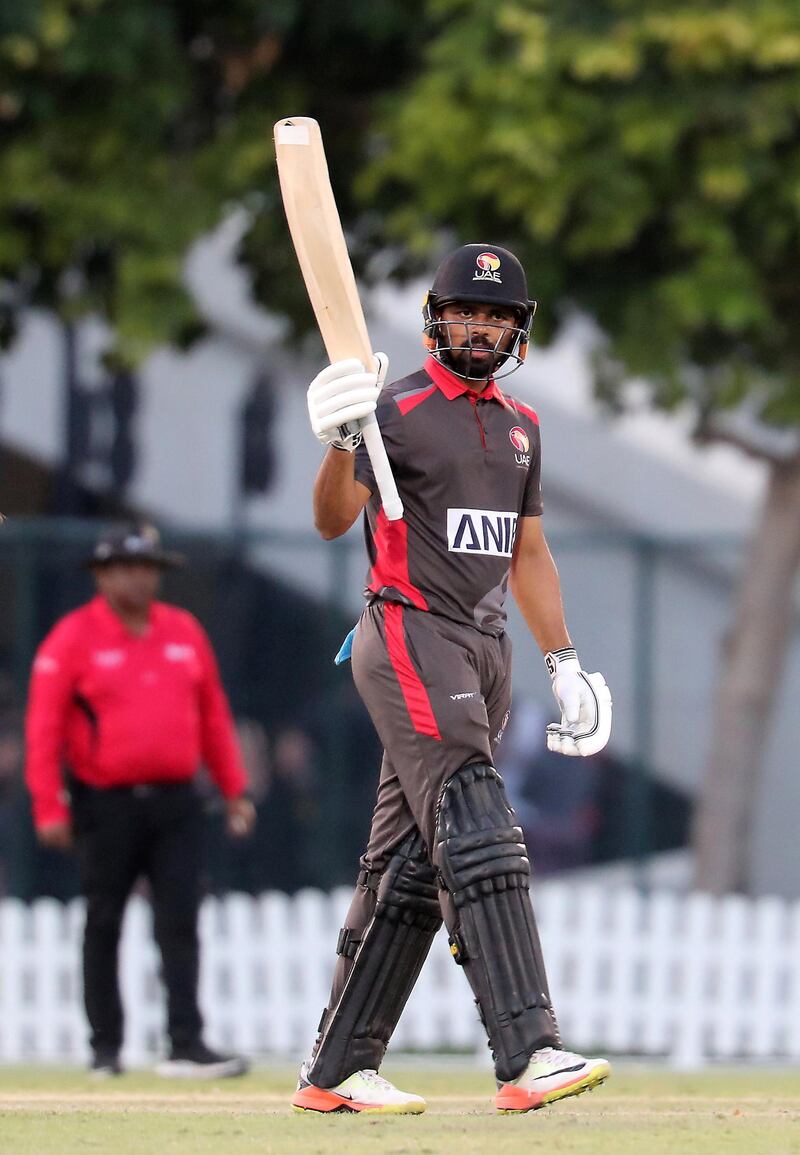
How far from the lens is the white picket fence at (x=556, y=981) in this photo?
9.77 metres

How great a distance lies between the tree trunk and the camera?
11.5m

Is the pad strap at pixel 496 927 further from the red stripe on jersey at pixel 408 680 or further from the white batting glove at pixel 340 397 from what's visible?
the white batting glove at pixel 340 397

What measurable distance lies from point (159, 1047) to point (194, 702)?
218 centimetres

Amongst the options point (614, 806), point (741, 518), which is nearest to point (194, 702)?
point (614, 806)

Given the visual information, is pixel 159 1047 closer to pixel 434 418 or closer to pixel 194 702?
pixel 194 702

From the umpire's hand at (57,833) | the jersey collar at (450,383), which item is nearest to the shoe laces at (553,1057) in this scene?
the jersey collar at (450,383)

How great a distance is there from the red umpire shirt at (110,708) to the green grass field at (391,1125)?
1175 mm

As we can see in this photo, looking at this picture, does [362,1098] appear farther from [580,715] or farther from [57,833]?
[57,833]

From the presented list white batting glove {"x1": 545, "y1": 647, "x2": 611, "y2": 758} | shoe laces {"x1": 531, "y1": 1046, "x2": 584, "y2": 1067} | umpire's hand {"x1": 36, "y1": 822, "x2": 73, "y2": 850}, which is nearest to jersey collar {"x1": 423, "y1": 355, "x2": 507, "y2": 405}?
white batting glove {"x1": 545, "y1": 647, "x2": 611, "y2": 758}

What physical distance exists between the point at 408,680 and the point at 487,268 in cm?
97

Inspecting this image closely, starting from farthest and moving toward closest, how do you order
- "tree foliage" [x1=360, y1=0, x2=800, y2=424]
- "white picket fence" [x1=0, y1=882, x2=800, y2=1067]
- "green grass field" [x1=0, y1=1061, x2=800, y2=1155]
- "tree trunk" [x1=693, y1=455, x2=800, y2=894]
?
"tree trunk" [x1=693, y1=455, x2=800, y2=894], "white picket fence" [x1=0, y1=882, x2=800, y2=1067], "tree foliage" [x1=360, y1=0, x2=800, y2=424], "green grass field" [x1=0, y1=1061, x2=800, y2=1155]

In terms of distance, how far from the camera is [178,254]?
9.66 m

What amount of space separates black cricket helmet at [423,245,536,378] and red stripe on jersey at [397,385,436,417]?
0.28 ft

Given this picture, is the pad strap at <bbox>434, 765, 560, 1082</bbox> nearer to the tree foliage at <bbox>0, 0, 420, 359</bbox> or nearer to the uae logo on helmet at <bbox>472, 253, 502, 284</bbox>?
the uae logo on helmet at <bbox>472, 253, 502, 284</bbox>
